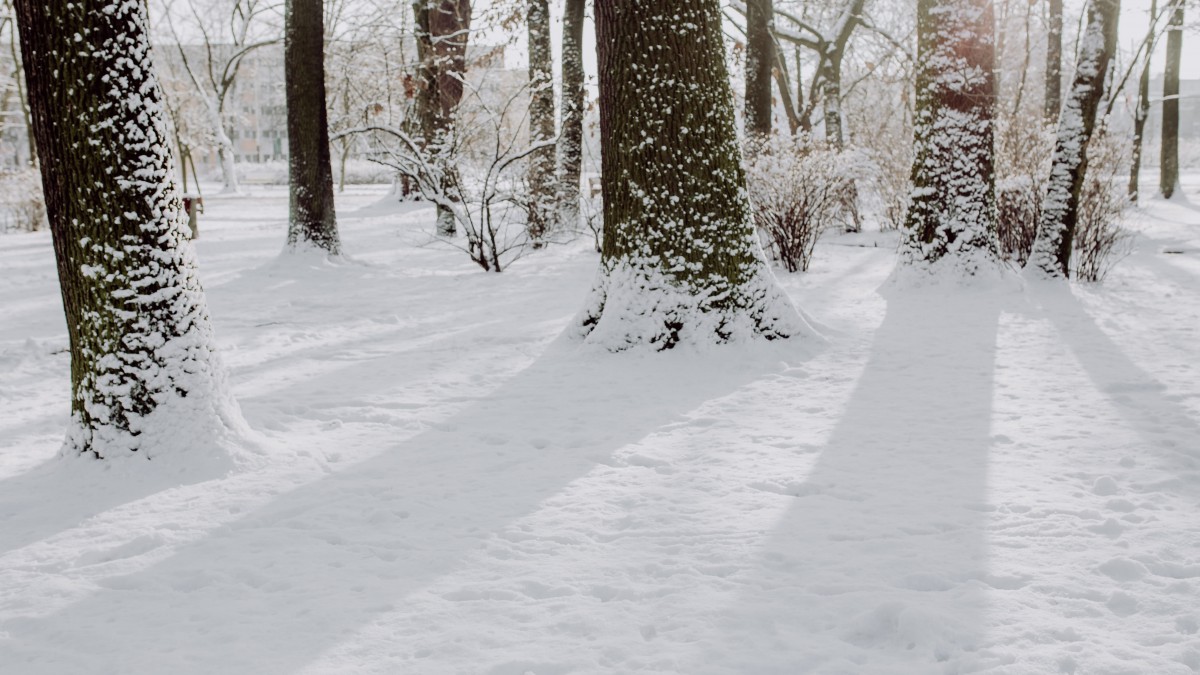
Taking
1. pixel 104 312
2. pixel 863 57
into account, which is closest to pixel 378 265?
pixel 104 312

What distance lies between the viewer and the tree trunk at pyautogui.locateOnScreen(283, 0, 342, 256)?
33.4ft

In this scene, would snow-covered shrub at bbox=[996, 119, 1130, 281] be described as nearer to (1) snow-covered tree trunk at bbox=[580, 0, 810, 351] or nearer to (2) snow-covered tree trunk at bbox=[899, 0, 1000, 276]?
(2) snow-covered tree trunk at bbox=[899, 0, 1000, 276]

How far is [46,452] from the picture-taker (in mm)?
4141

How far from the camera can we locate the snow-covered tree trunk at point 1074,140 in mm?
8078

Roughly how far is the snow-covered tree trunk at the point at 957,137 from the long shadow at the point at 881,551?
3.25 metres

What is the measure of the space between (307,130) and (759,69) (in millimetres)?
7261

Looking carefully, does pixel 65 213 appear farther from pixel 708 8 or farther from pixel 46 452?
pixel 708 8

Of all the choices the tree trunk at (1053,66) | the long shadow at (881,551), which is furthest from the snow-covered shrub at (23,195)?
the tree trunk at (1053,66)

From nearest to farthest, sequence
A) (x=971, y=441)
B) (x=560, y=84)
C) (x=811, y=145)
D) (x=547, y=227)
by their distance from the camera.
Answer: (x=971, y=441) < (x=811, y=145) < (x=547, y=227) < (x=560, y=84)

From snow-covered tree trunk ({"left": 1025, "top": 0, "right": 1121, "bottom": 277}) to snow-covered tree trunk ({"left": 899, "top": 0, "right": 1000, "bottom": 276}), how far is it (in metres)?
0.90

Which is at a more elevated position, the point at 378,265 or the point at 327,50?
the point at 327,50

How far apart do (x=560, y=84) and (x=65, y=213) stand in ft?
37.1

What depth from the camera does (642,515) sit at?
3283mm

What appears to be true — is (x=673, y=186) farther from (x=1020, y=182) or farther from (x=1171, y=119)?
(x=1171, y=119)
